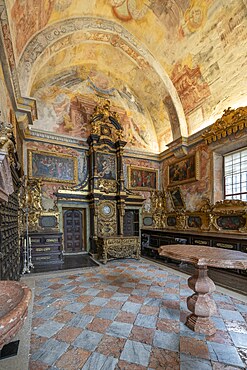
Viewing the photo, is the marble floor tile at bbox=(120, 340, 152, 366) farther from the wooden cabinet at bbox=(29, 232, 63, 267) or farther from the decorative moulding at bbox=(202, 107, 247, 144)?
the decorative moulding at bbox=(202, 107, 247, 144)

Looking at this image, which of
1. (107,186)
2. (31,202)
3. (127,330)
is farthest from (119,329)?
(107,186)

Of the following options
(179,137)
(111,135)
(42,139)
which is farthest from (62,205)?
(179,137)

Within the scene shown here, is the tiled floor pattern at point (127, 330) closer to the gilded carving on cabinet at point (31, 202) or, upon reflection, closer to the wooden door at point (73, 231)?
the gilded carving on cabinet at point (31, 202)

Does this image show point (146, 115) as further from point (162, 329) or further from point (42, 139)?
point (162, 329)

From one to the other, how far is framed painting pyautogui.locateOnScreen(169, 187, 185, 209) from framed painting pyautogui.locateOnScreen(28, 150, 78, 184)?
472 centimetres

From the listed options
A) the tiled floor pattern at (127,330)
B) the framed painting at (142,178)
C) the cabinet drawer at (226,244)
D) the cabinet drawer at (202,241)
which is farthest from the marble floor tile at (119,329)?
the framed painting at (142,178)

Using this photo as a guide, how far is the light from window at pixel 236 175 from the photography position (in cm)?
659

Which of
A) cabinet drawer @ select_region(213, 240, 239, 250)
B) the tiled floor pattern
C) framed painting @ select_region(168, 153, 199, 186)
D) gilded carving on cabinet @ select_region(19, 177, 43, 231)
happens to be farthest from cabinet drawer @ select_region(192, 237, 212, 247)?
gilded carving on cabinet @ select_region(19, 177, 43, 231)

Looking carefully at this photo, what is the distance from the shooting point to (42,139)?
8.00 metres

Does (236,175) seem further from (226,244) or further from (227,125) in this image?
(226,244)

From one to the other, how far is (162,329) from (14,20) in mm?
7102

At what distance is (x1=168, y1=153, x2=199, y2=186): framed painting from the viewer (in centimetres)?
803

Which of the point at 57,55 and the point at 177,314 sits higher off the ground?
the point at 57,55

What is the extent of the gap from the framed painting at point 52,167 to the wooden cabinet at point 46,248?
7.97ft
